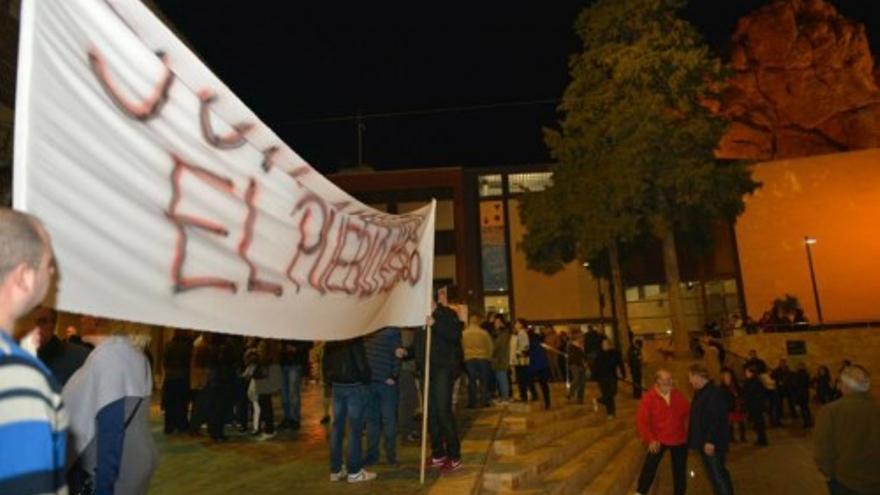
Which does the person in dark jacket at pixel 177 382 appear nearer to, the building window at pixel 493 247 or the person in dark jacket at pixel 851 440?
the person in dark jacket at pixel 851 440

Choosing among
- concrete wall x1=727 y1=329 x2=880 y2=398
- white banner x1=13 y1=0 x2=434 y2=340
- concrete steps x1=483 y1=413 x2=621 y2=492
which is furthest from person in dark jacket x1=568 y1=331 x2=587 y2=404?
white banner x1=13 y1=0 x2=434 y2=340

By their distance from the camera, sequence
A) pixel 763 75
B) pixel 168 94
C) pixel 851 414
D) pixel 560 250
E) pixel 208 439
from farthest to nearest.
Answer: pixel 763 75, pixel 560 250, pixel 208 439, pixel 851 414, pixel 168 94

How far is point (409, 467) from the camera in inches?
293

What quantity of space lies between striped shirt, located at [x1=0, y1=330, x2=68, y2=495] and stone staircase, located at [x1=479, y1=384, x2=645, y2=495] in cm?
624

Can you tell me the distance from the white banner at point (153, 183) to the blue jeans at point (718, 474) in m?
6.65

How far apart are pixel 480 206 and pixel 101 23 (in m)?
39.5

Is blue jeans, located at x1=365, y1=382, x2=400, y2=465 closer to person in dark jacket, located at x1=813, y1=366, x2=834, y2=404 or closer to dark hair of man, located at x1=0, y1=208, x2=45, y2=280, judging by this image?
dark hair of man, located at x1=0, y1=208, x2=45, y2=280

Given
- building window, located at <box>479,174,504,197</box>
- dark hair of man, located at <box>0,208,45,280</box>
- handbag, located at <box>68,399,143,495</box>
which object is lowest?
handbag, located at <box>68,399,143,495</box>

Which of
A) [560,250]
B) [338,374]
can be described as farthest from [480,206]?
[338,374]

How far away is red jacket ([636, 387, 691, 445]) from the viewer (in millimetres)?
8328

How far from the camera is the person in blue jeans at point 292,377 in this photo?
1056cm

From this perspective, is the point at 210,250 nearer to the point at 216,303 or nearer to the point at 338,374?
the point at 216,303

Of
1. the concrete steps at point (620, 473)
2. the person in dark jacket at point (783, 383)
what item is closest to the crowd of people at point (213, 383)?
the concrete steps at point (620, 473)

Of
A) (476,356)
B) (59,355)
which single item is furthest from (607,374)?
(59,355)
